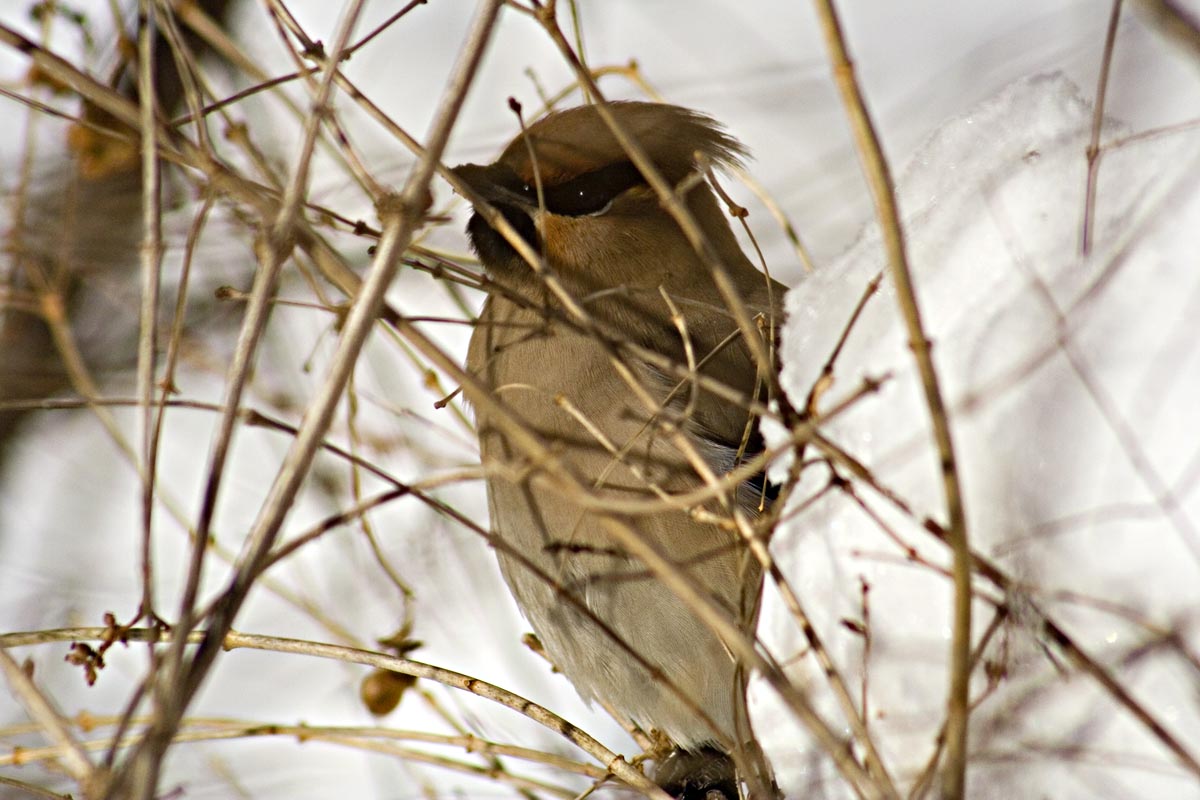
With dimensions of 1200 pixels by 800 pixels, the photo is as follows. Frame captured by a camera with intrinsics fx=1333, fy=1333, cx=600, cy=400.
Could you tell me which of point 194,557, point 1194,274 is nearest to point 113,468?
point 194,557

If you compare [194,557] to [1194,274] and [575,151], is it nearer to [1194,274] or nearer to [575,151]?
[1194,274]

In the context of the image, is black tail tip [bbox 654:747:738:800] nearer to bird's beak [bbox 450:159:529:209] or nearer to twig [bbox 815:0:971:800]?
bird's beak [bbox 450:159:529:209]

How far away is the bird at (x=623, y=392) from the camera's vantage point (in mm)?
2838

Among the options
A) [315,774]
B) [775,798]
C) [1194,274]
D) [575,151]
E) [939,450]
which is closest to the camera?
[939,450]

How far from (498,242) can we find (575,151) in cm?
29

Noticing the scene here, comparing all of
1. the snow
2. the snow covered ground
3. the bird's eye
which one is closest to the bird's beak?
the bird's eye

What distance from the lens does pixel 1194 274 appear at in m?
1.63

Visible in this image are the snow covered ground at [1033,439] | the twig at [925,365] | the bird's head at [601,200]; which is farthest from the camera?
the bird's head at [601,200]

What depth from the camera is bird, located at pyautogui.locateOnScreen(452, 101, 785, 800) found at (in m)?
2.84

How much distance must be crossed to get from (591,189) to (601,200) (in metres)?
0.06

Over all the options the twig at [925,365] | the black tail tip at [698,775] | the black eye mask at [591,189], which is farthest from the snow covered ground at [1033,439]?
the black eye mask at [591,189]

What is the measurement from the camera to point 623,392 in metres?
3.01

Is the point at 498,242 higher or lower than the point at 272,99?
lower

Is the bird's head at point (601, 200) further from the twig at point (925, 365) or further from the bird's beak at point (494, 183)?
the twig at point (925, 365)
